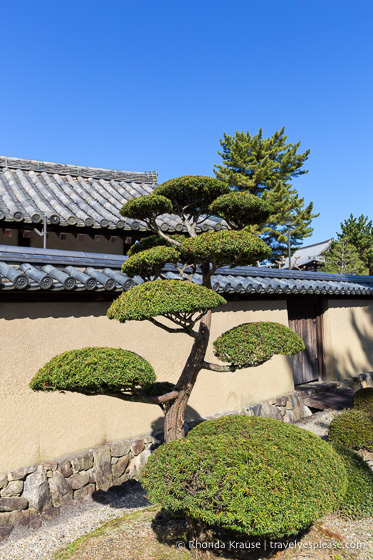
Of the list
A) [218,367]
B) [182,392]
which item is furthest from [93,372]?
[218,367]

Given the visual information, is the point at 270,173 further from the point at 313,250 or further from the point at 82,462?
the point at 82,462

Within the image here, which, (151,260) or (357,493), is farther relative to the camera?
(357,493)

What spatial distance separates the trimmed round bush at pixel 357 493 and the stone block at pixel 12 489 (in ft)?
14.8

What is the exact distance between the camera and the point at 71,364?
4.07 meters

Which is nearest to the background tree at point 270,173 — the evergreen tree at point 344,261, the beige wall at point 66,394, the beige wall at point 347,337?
the evergreen tree at point 344,261

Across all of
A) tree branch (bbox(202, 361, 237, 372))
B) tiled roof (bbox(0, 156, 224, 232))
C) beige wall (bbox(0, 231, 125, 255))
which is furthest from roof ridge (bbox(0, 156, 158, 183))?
tree branch (bbox(202, 361, 237, 372))

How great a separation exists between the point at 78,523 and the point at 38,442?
1.34 metres

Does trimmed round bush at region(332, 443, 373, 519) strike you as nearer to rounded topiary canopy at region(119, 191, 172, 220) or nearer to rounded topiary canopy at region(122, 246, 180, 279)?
rounded topiary canopy at region(122, 246, 180, 279)

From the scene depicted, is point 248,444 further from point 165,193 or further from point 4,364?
point 4,364

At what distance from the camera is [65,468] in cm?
596

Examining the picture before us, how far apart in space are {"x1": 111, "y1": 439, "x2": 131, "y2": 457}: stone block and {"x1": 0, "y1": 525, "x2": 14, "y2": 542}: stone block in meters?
1.78

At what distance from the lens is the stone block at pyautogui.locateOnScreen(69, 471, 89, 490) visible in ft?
19.7

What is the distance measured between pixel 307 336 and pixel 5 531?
9.06 meters

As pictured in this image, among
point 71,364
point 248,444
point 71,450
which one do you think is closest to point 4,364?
point 71,450
